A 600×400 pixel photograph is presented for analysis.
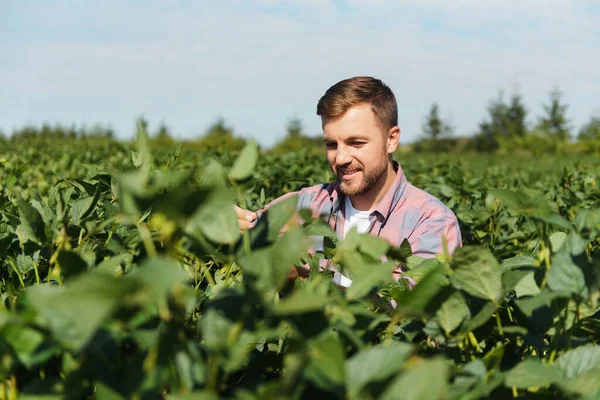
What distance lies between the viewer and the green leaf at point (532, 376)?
0.99 m

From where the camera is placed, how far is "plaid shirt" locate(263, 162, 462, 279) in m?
3.01

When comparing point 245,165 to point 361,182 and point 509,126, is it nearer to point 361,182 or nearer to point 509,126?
point 361,182

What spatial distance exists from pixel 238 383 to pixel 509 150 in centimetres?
5483

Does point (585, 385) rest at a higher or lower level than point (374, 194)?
higher

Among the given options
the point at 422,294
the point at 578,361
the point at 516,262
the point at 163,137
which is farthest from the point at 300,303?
the point at 163,137

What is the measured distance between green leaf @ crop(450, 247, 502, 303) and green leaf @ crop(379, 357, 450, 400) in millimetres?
356

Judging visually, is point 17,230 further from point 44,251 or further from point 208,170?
point 208,170

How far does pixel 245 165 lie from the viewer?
3.38 feet

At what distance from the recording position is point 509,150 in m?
53.7

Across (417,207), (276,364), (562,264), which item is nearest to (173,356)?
(276,364)

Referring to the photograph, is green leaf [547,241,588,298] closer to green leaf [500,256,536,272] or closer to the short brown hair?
green leaf [500,256,536,272]

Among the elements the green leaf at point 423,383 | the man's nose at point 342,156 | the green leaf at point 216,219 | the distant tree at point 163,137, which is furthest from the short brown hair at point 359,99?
the distant tree at point 163,137

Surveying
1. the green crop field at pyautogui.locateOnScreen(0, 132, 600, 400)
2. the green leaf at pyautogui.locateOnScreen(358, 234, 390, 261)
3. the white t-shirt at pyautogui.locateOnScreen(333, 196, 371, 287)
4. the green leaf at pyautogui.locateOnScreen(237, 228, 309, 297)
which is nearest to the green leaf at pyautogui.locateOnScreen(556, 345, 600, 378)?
the green crop field at pyautogui.locateOnScreen(0, 132, 600, 400)

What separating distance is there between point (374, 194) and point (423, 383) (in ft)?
8.66
